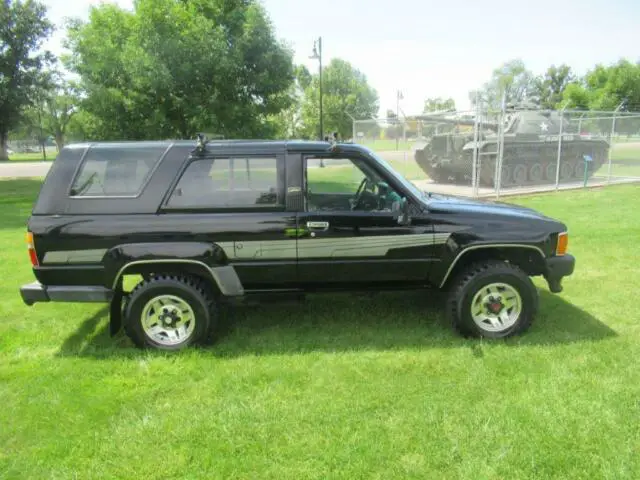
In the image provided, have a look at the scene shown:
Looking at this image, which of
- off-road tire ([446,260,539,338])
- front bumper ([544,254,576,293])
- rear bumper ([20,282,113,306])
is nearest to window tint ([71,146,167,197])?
rear bumper ([20,282,113,306])

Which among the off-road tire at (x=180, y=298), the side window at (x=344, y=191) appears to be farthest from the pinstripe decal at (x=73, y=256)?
the side window at (x=344, y=191)

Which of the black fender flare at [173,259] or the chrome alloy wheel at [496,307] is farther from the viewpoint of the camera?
the chrome alloy wheel at [496,307]

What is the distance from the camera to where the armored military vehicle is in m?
15.6

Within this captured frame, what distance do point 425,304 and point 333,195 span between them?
161 cm

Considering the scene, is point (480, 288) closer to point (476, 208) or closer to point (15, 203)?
point (476, 208)

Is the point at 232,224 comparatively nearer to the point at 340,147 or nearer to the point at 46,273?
the point at 340,147

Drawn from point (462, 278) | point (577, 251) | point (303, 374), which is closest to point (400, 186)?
point (462, 278)

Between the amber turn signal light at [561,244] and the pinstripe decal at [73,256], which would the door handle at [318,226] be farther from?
the amber turn signal light at [561,244]

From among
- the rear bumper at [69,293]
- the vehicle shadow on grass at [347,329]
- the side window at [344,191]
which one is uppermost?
the side window at [344,191]

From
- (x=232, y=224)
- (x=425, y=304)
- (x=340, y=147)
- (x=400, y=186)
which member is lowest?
(x=425, y=304)

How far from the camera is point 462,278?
4.18 m

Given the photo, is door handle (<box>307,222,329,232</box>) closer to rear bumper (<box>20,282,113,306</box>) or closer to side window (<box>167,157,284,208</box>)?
side window (<box>167,157,284,208</box>)

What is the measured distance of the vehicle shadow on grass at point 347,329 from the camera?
4.12 metres

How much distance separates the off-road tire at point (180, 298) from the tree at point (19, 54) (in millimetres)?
21382
